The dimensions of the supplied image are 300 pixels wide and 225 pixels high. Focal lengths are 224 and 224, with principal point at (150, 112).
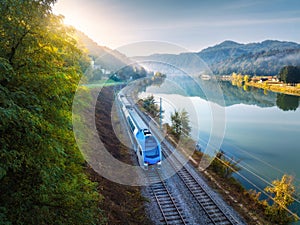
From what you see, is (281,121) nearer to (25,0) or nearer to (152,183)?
(152,183)

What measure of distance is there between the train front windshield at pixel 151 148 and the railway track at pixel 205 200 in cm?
215

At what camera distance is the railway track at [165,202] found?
10469 mm

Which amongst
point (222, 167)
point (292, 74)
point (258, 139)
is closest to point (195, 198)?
point (222, 167)

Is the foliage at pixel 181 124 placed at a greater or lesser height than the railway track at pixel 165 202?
greater

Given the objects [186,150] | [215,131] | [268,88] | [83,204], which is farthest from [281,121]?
[268,88]

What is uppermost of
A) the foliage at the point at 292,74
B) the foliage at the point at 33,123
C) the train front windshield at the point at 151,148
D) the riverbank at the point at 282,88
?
the foliage at the point at 292,74

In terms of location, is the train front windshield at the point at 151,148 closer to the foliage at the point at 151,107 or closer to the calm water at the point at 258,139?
the calm water at the point at 258,139

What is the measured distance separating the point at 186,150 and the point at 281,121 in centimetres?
2316

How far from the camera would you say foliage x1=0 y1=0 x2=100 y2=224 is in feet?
12.3

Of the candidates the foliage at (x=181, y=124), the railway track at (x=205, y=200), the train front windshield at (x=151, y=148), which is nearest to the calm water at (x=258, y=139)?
the foliage at (x=181, y=124)

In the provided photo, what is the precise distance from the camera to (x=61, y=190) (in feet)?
14.9

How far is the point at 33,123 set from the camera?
3.60 m

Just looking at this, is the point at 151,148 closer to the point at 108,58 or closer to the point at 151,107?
the point at 151,107

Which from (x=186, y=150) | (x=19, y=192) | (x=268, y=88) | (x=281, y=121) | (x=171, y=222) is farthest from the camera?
(x=268, y=88)
